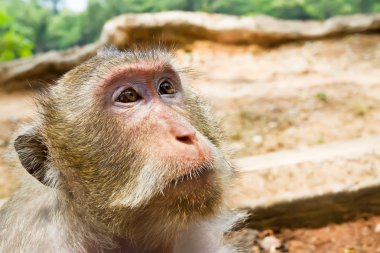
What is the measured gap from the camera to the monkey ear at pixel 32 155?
8.47 ft

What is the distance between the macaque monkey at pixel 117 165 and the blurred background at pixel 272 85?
0.51 metres

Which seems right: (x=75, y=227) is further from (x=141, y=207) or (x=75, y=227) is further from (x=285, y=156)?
(x=285, y=156)

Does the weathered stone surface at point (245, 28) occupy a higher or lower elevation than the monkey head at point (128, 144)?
lower

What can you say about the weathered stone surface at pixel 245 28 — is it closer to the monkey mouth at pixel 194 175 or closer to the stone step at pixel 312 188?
the stone step at pixel 312 188

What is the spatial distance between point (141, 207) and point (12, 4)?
951cm

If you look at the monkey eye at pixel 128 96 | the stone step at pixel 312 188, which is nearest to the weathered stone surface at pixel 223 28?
the stone step at pixel 312 188

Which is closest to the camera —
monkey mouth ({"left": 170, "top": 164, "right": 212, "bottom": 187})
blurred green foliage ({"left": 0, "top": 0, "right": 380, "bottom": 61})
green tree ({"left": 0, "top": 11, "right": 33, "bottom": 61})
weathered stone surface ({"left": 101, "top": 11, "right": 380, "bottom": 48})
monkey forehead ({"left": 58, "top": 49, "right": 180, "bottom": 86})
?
monkey mouth ({"left": 170, "top": 164, "right": 212, "bottom": 187})

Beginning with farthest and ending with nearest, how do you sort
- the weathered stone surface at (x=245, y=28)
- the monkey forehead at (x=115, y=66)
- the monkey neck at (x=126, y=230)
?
the weathered stone surface at (x=245, y=28)
the monkey forehead at (x=115, y=66)
the monkey neck at (x=126, y=230)

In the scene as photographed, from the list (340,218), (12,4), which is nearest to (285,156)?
(340,218)

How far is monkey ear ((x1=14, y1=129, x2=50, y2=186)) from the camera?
8.47ft

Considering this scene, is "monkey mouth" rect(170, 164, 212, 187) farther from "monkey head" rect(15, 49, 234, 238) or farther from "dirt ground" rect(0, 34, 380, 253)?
"dirt ground" rect(0, 34, 380, 253)

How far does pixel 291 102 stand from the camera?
773cm

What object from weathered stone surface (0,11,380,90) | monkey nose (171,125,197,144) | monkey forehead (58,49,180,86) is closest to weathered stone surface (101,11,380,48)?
weathered stone surface (0,11,380,90)

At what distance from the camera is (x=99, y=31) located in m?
10.8
